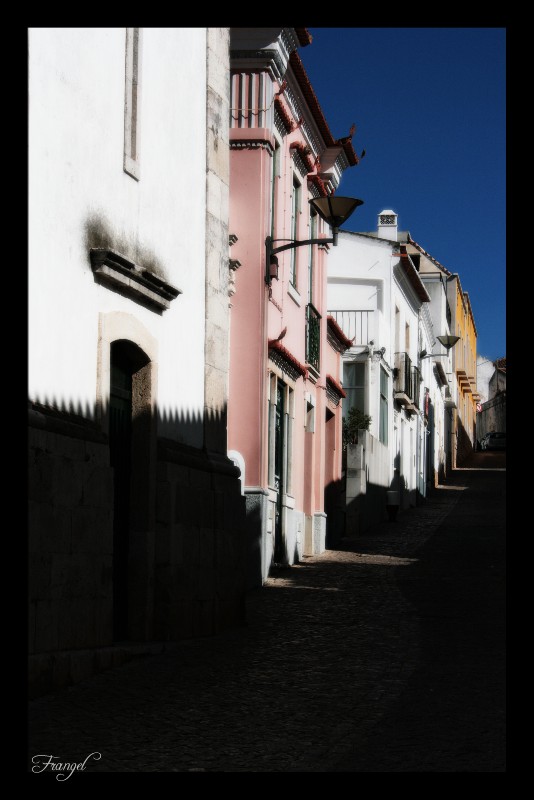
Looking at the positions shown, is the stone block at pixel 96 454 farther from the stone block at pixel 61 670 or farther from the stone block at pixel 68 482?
the stone block at pixel 61 670

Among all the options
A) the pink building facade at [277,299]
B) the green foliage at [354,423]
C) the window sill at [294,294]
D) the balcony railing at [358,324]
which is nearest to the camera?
the pink building facade at [277,299]

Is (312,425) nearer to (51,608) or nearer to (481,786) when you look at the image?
(51,608)

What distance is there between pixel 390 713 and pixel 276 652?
Answer: 9.43 feet

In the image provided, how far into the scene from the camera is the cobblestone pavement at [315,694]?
Answer: 6.60 metres

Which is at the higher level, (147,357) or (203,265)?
(203,265)

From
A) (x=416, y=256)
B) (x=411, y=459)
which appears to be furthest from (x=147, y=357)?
(x=416, y=256)

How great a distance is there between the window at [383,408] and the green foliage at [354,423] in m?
2.31

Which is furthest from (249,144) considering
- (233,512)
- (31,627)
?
(31,627)

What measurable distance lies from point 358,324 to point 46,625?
23230mm

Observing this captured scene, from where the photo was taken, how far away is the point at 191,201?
1220 cm

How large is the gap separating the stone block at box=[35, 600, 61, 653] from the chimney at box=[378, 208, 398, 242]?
33.7 m

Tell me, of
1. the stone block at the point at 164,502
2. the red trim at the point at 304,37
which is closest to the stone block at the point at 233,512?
the stone block at the point at 164,502

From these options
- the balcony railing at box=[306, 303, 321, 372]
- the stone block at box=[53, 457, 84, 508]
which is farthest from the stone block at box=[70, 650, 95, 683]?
the balcony railing at box=[306, 303, 321, 372]

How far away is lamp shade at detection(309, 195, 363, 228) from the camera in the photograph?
50.8 ft
